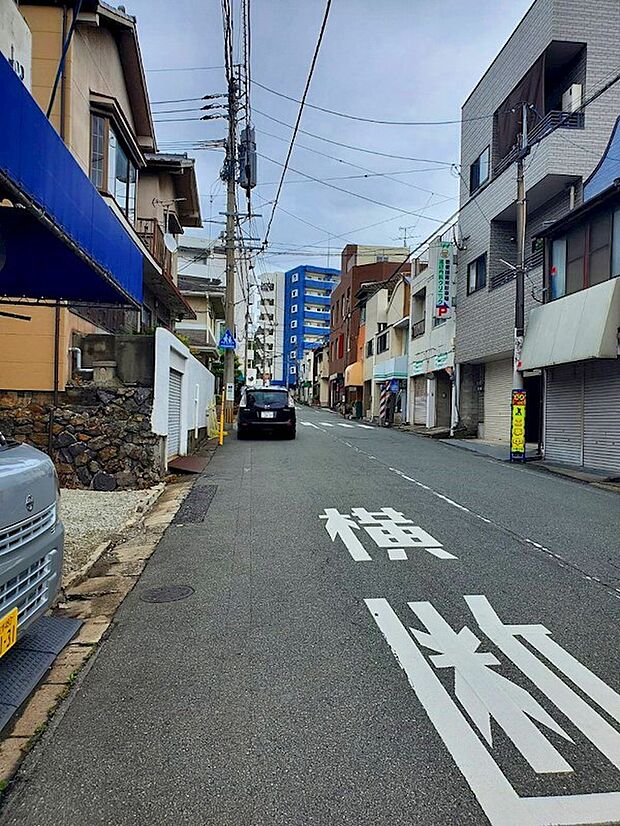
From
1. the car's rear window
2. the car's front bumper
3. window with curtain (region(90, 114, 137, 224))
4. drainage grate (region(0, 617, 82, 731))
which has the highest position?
window with curtain (region(90, 114, 137, 224))

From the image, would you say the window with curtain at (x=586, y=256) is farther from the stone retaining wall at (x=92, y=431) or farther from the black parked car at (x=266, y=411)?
the stone retaining wall at (x=92, y=431)

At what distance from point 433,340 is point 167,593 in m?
25.7

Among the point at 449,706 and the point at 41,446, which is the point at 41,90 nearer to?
the point at 41,446

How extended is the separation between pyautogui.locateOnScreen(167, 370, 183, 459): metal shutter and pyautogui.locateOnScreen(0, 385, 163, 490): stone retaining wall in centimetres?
208

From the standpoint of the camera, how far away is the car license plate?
3088 mm

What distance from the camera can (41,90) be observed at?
40.3ft

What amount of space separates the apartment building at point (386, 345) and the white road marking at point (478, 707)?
3114 cm

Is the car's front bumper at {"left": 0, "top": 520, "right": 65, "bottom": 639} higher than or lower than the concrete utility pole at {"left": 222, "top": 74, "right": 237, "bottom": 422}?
lower

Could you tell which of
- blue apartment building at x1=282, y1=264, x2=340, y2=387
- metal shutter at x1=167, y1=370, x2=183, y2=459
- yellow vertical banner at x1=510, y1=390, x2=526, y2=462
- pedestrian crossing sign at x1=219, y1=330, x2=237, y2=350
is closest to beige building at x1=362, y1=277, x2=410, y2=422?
pedestrian crossing sign at x1=219, y1=330, x2=237, y2=350

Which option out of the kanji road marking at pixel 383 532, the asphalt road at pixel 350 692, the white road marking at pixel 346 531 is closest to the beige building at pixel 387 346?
the kanji road marking at pixel 383 532

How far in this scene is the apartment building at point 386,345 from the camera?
36.3m

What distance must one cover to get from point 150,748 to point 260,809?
0.70 metres

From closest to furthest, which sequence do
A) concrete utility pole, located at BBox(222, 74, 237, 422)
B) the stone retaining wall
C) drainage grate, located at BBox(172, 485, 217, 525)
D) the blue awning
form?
the blue awning
drainage grate, located at BBox(172, 485, 217, 525)
the stone retaining wall
concrete utility pole, located at BBox(222, 74, 237, 422)

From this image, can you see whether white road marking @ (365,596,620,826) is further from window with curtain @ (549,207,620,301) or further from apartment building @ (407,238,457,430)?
apartment building @ (407,238,457,430)
